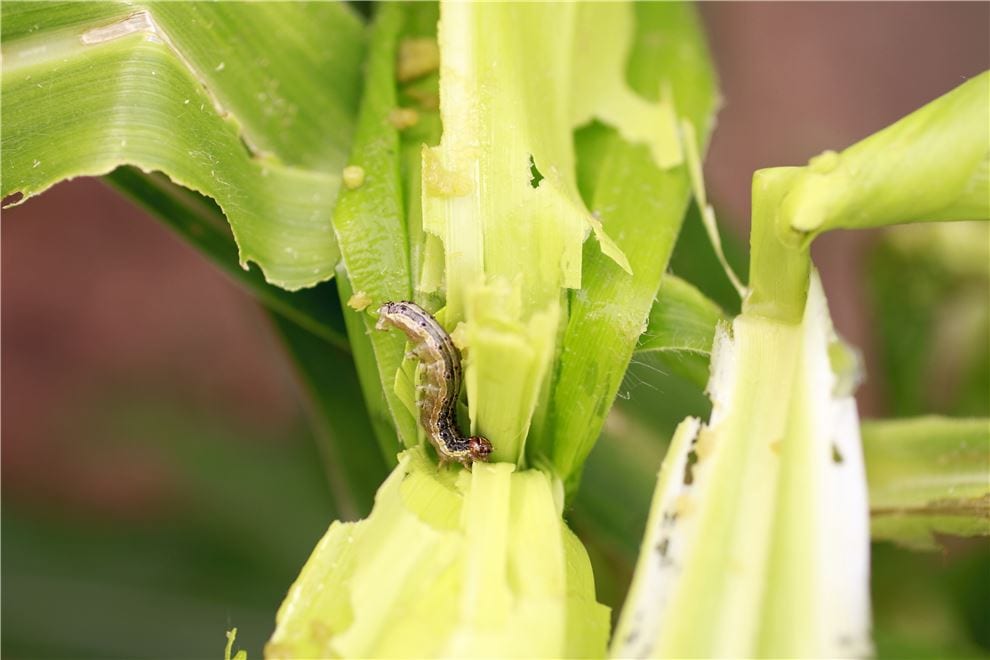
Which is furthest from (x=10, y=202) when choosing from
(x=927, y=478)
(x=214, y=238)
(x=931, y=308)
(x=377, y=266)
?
(x=931, y=308)

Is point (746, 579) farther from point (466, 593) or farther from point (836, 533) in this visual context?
point (466, 593)

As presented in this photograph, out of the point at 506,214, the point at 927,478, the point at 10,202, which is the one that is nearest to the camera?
the point at 506,214

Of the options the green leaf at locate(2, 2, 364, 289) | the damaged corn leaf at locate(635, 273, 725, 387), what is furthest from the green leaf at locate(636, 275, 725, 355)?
the green leaf at locate(2, 2, 364, 289)

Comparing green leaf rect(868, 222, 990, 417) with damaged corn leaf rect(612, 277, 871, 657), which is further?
green leaf rect(868, 222, 990, 417)

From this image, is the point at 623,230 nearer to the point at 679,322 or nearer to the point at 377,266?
the point at 679,322

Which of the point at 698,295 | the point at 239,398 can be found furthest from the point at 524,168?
the point at 239,398

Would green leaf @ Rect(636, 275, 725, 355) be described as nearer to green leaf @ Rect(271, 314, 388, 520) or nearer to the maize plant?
the maize plant
